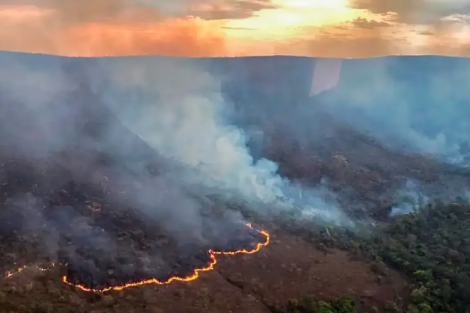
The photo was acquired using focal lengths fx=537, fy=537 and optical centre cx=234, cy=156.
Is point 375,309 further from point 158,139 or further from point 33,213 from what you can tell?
point 33,213

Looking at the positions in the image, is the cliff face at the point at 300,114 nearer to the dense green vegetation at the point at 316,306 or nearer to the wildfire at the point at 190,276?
the wildfire at the point at 190,276

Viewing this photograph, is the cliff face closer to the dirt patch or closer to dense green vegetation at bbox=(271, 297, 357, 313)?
the dirt patch

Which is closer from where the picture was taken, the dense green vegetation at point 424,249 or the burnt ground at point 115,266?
the burnt ground at point 115,266

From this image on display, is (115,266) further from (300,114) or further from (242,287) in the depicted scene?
(300,114)

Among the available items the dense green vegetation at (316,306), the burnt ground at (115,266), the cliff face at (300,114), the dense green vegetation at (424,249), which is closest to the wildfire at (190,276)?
the burnt ground at (115,266)

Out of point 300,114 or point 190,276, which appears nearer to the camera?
point 190,276

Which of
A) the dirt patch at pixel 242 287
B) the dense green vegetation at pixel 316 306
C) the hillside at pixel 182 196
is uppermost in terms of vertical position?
the hillside at pixel 182 196

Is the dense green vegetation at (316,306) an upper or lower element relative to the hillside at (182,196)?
lower

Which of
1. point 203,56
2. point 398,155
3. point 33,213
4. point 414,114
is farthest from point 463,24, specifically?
point 33,213

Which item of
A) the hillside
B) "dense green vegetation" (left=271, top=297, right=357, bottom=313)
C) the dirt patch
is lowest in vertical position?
"dense green vegetation" (left=271, top=297, right=357, bottom=313)

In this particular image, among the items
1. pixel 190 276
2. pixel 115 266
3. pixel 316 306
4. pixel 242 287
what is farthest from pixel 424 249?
pixel 115 266

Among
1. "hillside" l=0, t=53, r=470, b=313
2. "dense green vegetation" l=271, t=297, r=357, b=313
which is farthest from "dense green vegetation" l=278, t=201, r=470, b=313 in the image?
"dense green vegetation" l=271, t=297, r=357, b=313
